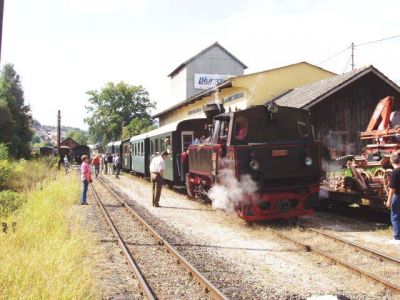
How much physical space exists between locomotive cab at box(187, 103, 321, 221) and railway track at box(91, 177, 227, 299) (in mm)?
2183

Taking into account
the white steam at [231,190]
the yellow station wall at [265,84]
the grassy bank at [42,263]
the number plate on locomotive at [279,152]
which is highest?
the yellow station wall at [265,84]

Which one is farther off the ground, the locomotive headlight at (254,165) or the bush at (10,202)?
the locomotive headlight at (254,165)

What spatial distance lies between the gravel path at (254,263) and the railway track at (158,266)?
231 mm

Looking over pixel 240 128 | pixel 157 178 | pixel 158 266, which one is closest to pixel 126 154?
pixel 157 178

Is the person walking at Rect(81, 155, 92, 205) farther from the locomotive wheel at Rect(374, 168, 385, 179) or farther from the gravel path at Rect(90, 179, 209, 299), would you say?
the locomotive wheel at Rect(374, 168, 385, 179)

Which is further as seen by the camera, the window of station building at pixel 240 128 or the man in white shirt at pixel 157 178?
the man in white shirt at pixel 157 178

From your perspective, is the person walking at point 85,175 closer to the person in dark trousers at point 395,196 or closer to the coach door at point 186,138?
the coach door at point 186,138

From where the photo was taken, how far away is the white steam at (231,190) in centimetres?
977

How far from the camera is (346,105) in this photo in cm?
2239

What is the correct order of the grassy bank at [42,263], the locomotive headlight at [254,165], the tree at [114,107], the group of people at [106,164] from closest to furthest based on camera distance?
the grassy bank at [42,263] → the locomotive headlight at [254,165] → the group of people at [106,164] → the tree at [114,107]

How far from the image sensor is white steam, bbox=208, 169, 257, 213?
9.77 meters

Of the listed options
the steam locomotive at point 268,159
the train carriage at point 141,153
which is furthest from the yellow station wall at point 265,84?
the steam locomotive at point 268,159

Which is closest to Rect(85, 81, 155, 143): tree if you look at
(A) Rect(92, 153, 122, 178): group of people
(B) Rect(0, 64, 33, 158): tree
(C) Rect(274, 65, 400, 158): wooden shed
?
(B) Rect(0, 64, 33, 158): tree

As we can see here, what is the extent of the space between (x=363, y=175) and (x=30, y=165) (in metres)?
20.0
